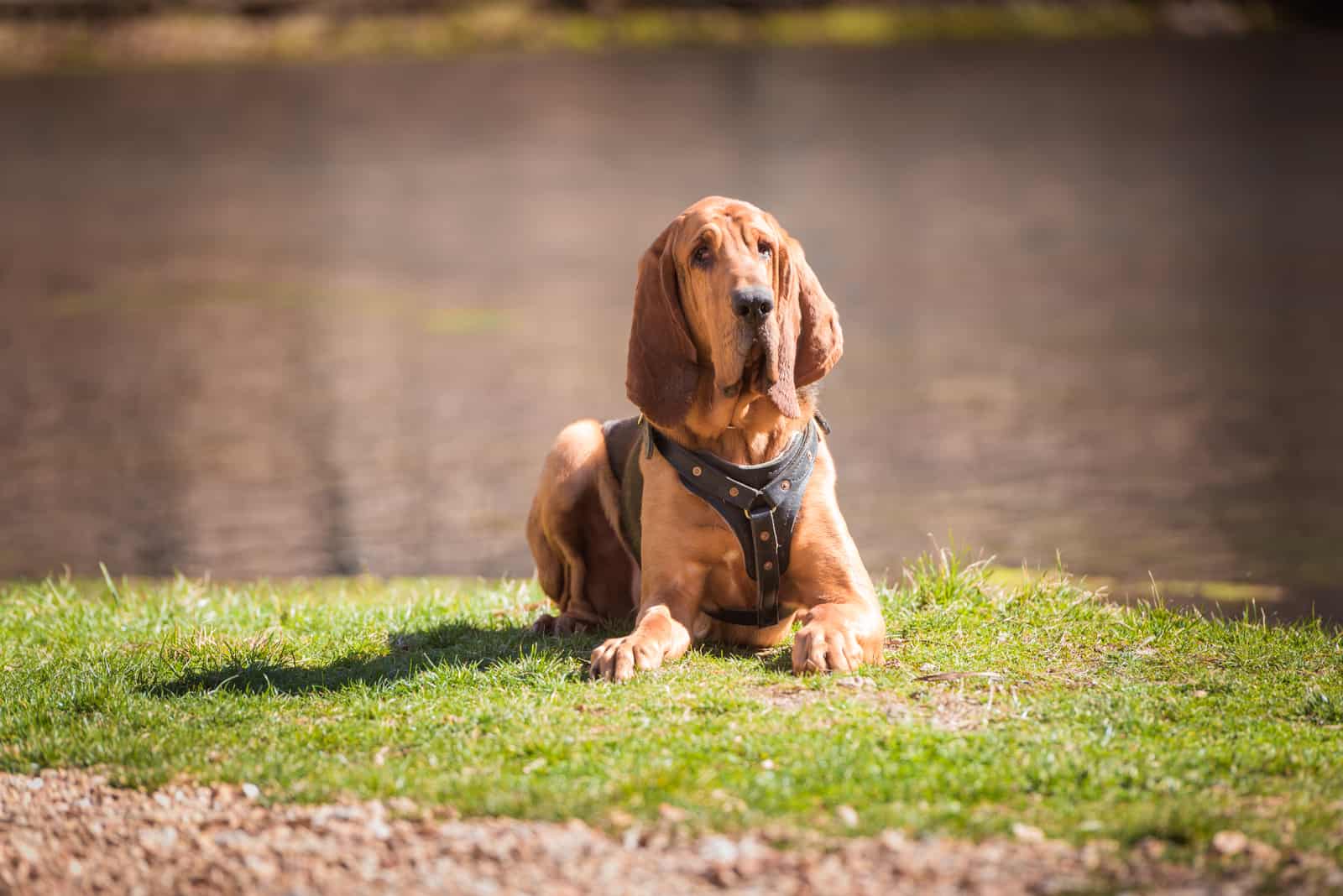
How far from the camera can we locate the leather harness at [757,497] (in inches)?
257

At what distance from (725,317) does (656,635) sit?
4.24 ft

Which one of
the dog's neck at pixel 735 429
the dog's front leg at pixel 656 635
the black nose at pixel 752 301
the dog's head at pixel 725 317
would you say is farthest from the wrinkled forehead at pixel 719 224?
the dog's front leg at pixel 656 635

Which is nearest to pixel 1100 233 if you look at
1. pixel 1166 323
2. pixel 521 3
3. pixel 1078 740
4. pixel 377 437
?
pixel 1166 323

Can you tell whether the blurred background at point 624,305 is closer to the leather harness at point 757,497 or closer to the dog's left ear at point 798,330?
the leather harness at point 757,497

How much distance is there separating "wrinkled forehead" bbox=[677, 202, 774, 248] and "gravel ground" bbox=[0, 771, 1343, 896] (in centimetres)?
243

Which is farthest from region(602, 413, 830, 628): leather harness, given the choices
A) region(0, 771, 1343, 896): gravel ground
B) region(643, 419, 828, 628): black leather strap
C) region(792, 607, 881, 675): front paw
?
region(0, 771, 1343, 896): gravel ground

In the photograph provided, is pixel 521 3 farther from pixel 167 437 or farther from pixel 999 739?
pixel 999 739

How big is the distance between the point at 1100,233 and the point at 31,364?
1636 cm

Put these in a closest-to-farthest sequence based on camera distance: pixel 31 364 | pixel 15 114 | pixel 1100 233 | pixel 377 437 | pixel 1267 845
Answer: pixel 1267 845
pixel 377 437
pixel 31 364
pixel 1100 233
pixel 15 114

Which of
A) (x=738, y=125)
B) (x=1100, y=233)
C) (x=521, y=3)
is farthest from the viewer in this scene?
(x=521, y=3)

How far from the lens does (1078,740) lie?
5.46m

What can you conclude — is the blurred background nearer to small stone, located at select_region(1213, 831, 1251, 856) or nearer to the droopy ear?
the droopy ear

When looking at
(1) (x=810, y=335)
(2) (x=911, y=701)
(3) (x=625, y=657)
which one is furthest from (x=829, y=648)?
(1) (x=810, y=335)

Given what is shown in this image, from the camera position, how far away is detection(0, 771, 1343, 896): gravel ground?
4.51m
